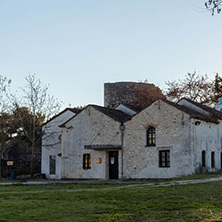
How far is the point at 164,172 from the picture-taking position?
91.9 feet

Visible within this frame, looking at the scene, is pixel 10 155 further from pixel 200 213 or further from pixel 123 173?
pixel 200 213

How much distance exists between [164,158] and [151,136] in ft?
6.55

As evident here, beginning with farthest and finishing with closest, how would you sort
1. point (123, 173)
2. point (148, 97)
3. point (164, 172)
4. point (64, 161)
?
point (148, 97), point (64, 161), point (123, 173), point (164, 172)

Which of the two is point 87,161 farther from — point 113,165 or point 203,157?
point 203,157

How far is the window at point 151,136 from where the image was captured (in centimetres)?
2905

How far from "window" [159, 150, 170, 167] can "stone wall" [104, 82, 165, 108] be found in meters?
16.5

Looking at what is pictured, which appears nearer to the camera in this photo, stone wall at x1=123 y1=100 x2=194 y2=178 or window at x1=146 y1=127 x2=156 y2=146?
stone wall at x1=123 y1=100 x2=194 y2=178

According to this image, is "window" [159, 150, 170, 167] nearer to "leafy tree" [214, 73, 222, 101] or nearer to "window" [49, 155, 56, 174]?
"window" [49, 155, 56, 174]

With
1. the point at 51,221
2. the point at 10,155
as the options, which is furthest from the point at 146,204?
the point at 10,155

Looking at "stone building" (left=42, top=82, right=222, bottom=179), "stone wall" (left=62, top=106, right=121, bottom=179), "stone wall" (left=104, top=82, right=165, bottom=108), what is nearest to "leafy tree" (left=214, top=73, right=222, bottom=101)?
"stone wall" (left=104, top=82, right=165, bottom=108)

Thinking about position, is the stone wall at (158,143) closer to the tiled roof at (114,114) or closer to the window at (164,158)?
the window at (164,158)

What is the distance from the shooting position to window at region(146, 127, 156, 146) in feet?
95.3

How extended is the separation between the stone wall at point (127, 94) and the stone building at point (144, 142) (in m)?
11.3

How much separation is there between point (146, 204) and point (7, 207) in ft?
12.0
